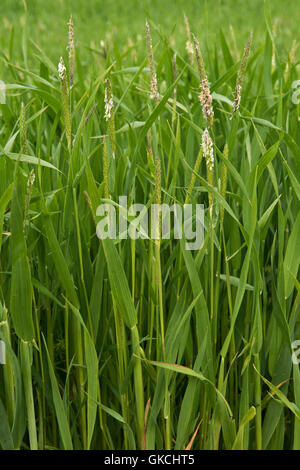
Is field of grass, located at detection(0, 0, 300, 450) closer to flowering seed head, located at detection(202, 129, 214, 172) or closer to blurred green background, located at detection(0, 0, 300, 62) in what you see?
flowering seed head, located at detection(202, 129, 214, 172)

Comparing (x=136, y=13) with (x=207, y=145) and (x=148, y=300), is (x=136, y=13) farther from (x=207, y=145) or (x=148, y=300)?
(x=207, y=145)

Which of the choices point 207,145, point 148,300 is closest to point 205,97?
point 207,145

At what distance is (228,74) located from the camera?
3.68 ft

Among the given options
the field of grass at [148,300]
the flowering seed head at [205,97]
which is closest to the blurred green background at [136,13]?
the field of grass at [148,300]

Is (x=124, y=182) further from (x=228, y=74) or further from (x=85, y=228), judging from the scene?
(x=228, y=74)

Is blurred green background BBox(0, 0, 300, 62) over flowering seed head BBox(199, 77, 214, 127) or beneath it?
over

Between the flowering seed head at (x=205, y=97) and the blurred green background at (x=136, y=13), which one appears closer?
the flowering seed head at (x=205, y=97)

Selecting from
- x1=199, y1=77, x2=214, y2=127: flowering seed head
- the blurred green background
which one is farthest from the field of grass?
the blurred green background

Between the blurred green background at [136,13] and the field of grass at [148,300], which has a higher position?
the blurred green background at [136,13]

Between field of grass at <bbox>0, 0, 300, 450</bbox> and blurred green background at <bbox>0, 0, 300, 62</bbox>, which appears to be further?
blurred green background at <bbox>0, 0, 300, 62</bbox>

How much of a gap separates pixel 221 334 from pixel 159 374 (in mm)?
165

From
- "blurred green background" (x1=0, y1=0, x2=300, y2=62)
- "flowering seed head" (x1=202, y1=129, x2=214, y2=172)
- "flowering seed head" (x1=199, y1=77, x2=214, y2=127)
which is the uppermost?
"blurred green background" (x1=0, y1=0, x2=300, y2=62)

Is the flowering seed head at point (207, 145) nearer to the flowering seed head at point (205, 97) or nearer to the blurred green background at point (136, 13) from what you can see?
the flowering seed head at point (205, 97)
